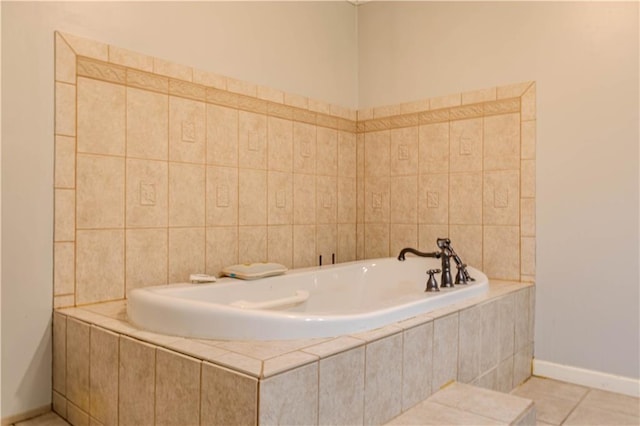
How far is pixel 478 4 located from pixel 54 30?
2.23 meters

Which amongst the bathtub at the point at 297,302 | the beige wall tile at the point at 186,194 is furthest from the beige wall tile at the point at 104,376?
the beige wall tile at the point at 186,194

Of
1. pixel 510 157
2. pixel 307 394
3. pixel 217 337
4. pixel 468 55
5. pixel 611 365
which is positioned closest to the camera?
pixel 307 394

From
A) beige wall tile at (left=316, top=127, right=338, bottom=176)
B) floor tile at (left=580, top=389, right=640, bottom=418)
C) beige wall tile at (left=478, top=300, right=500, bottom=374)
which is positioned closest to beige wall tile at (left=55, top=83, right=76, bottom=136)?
beige wall tile at (left=316, top=127, right=338, bottom=176)

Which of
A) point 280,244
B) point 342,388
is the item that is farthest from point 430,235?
point 342,388

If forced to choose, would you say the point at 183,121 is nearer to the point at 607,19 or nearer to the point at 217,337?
the point at 217,337

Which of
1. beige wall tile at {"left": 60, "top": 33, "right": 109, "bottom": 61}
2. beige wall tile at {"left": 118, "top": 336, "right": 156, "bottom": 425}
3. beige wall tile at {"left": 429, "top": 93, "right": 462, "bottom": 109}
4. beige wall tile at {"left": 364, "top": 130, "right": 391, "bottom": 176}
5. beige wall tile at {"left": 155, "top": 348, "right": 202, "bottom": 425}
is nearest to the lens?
beige wall tile at {"left": 155, "top": 348, "right": 202, "bottom": 425}

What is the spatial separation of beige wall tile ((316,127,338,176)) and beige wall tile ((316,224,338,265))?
0.36 m

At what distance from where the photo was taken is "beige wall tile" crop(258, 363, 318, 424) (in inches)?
44.4

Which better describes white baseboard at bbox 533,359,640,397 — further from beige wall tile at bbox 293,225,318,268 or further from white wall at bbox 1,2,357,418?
white wall at bbox 1,2,357,418

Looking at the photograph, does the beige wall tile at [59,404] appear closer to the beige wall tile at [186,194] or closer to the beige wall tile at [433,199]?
the beige wall tile at [186,194]

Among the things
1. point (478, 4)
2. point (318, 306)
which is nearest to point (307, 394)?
point (318, 306)

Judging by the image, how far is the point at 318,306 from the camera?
7.93ft

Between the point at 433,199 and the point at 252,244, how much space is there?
3.77ft

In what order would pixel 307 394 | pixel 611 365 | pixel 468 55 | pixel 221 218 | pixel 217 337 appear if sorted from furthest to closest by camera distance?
pixel 468 55
pixel 221 218
pixel 611 365
pixel 217 337
pixel 307 394
